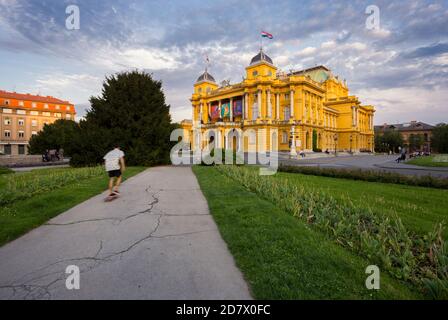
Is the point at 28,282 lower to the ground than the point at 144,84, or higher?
lower

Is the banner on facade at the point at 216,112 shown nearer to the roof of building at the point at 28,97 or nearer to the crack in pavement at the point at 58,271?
the roof of building at the point at 28,97

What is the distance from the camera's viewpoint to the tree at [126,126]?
2066cm

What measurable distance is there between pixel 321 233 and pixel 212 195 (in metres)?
4.78

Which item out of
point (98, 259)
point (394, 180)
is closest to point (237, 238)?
point (98, 259)

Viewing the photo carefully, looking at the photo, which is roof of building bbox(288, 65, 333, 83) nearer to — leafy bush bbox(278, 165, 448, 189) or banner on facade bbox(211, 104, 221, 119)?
banner on facade bbox(211, 104, 221, 119)

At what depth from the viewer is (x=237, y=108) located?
63.7m

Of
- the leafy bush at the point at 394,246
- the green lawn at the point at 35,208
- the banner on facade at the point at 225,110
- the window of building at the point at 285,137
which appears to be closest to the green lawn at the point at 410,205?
the leafy bush at the point at 394,246

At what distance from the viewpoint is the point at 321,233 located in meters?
5.09

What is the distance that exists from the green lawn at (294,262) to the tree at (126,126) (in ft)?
56.8

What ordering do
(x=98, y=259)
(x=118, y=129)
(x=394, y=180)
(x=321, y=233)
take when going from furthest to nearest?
1. (x=118, y=129)
2. (x=394, y=180)
3. (x=321, y=233)
4. (x=98, y=259)

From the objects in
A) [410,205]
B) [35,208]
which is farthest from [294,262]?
[35,208]
